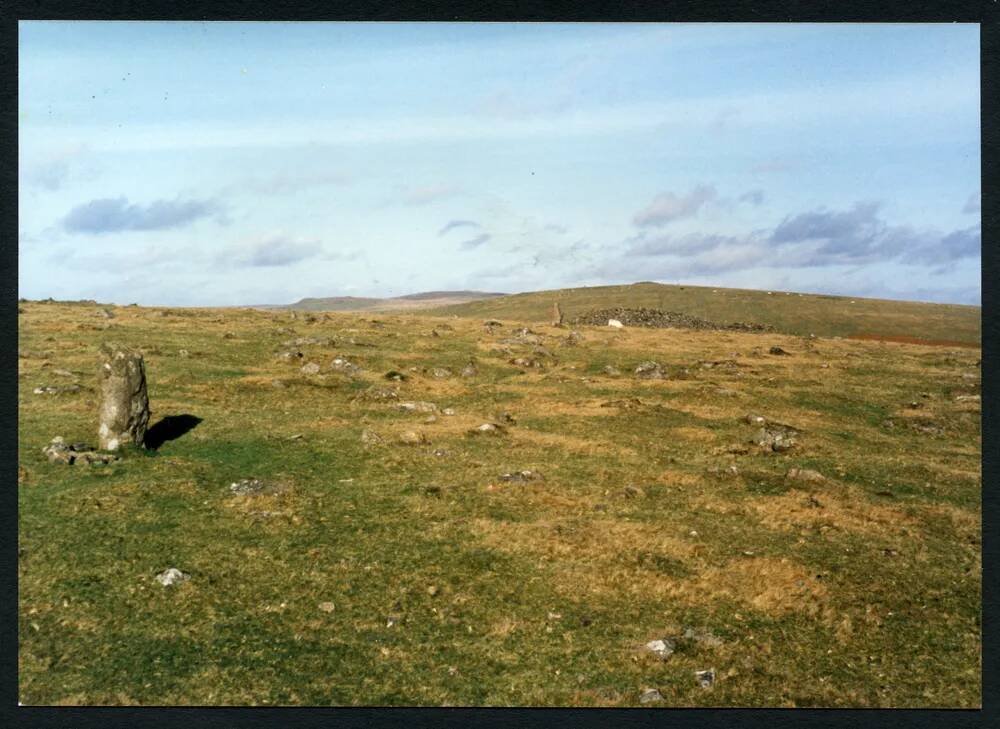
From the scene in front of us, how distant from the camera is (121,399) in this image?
21.3 metres

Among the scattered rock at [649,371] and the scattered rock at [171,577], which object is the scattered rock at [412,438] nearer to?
the scattered rock at [171,577]

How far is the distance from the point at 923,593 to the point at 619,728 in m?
8.45

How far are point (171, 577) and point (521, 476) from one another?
1100cm

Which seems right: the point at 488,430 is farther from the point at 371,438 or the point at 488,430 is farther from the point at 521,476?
Answer: the point at 521,476

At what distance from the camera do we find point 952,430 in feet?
100.0

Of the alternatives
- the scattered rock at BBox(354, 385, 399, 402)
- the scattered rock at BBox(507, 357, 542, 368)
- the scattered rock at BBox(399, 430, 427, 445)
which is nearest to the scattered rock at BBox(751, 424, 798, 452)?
the scattered rock at BBox(399, 430, 427, 445)

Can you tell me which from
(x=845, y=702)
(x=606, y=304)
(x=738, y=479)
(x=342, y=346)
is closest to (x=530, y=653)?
(x=845, y=702)

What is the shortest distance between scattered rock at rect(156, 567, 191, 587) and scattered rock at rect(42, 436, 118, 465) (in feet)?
26.4

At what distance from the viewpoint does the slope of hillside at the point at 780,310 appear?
97812 millimetres

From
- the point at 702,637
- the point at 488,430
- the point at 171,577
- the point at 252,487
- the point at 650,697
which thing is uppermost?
the point at 488,430

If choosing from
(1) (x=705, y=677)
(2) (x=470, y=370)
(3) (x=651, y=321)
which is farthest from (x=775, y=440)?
(3) (x=651, y=321)

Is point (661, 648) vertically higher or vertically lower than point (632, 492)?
lower

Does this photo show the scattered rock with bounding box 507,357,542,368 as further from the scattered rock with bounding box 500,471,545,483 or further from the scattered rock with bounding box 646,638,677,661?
the scattered rock with bounding box 646,638,677,661
